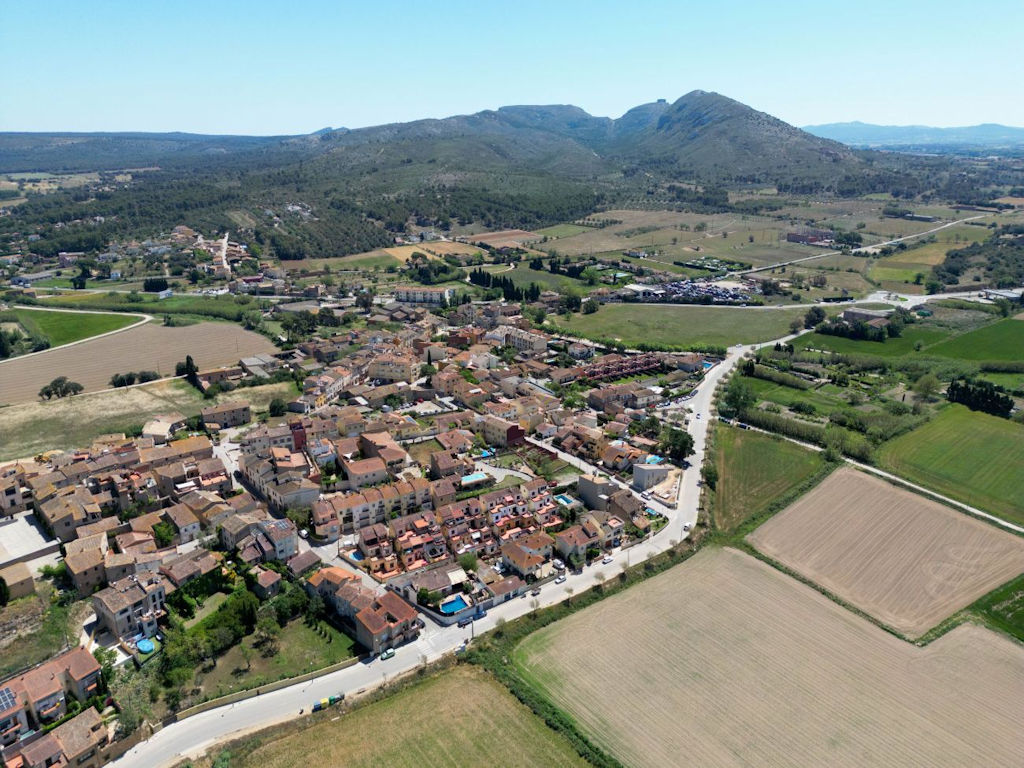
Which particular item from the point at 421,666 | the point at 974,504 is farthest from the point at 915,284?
the point at 421,666

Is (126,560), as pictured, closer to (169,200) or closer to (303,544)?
(303,544)

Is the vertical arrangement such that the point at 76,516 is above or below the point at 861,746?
→ above

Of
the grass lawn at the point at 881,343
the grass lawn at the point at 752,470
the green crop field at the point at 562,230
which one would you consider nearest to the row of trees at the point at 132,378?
the grass lawn at the point at 752,470

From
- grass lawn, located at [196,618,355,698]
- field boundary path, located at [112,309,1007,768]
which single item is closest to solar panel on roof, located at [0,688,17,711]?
field boundary path, located at [112,309,1007,768]

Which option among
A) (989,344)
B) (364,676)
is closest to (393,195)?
(989,344)

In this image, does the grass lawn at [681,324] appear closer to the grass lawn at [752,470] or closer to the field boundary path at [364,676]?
the grass lawn at [752,470]

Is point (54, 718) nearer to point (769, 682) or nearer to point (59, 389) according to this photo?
point (769, 682)

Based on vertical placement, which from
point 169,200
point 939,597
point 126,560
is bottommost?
point 939,597
